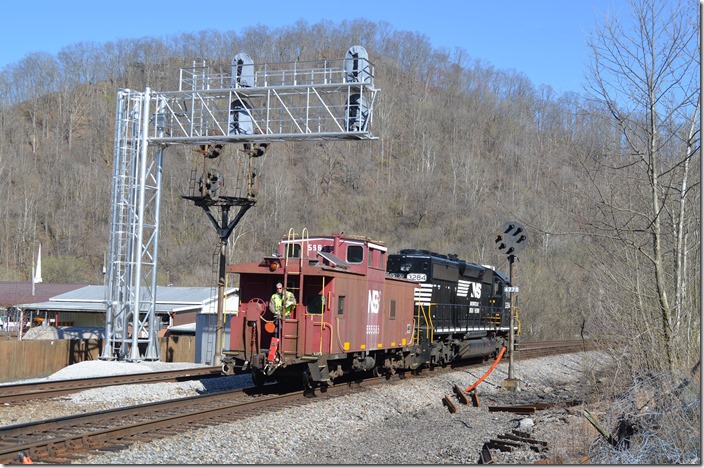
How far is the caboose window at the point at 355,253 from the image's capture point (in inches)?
699

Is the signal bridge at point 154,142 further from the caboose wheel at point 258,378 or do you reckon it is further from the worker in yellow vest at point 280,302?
the caboose wheel at point 258,378

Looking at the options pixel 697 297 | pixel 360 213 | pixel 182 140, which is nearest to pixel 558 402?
pixel 697 297

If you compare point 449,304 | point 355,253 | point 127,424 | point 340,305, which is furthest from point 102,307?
point 127,424

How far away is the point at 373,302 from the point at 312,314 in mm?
2680

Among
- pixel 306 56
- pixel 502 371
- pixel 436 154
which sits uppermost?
pixel 306 56

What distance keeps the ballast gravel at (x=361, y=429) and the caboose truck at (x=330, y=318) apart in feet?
3.06

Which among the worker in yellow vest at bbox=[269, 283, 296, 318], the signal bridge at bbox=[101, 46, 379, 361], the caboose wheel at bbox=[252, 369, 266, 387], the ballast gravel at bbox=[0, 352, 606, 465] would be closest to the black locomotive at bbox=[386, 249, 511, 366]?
the ballast gravel at bbox=[0, 352, 606, 465]

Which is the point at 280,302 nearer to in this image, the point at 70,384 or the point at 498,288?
the point at 70,384

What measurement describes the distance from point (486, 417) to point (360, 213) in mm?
62201

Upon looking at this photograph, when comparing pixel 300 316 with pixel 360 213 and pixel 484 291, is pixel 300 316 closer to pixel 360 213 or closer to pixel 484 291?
pixel 484 291

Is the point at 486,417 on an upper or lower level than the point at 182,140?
lower

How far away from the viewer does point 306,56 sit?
93.2m

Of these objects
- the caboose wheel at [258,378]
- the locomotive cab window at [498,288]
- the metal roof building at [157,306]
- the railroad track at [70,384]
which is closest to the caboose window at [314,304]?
the caboose wheel at [258,378]

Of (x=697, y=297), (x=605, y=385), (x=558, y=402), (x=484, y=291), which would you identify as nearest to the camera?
(x=697, y=297)
